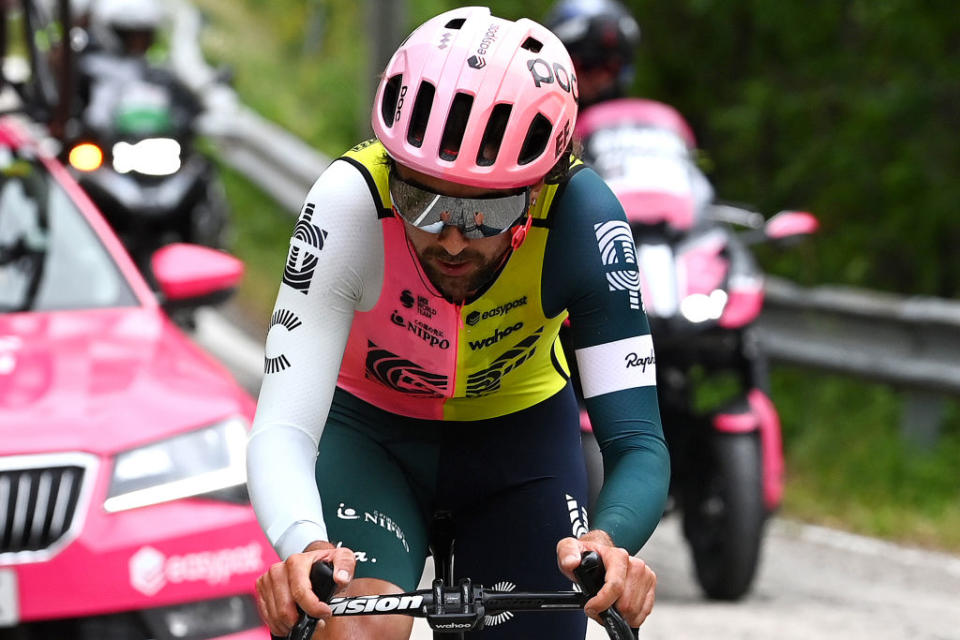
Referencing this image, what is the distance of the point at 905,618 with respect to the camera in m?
7.05

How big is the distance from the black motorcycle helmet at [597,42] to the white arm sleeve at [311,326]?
3.57 meters

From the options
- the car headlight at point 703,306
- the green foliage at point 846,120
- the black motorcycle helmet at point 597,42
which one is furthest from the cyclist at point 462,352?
the green foliage at point 846,120

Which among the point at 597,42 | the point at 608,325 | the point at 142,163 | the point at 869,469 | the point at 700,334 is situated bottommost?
the point at 869,469

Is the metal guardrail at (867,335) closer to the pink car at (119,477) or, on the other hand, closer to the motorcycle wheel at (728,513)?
the motorcycle wheel at (728,513)

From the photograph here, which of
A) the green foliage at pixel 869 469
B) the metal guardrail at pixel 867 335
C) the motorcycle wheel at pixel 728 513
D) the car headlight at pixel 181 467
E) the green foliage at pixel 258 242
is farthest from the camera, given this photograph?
the green foliage at pixel 258 242

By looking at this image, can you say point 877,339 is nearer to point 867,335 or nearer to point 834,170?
point 867,335

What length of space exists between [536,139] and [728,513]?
3646mm

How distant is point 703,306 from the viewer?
6930 millimetres

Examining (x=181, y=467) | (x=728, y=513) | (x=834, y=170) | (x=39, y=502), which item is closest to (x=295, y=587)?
(x=39, y=502)

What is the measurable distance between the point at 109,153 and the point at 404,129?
22.9 feet

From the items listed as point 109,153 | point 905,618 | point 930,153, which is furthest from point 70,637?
point 930,153

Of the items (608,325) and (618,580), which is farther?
(608,325)

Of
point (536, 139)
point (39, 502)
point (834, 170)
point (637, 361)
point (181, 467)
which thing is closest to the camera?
point (536, 139)

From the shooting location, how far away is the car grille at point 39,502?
4.85 meters
